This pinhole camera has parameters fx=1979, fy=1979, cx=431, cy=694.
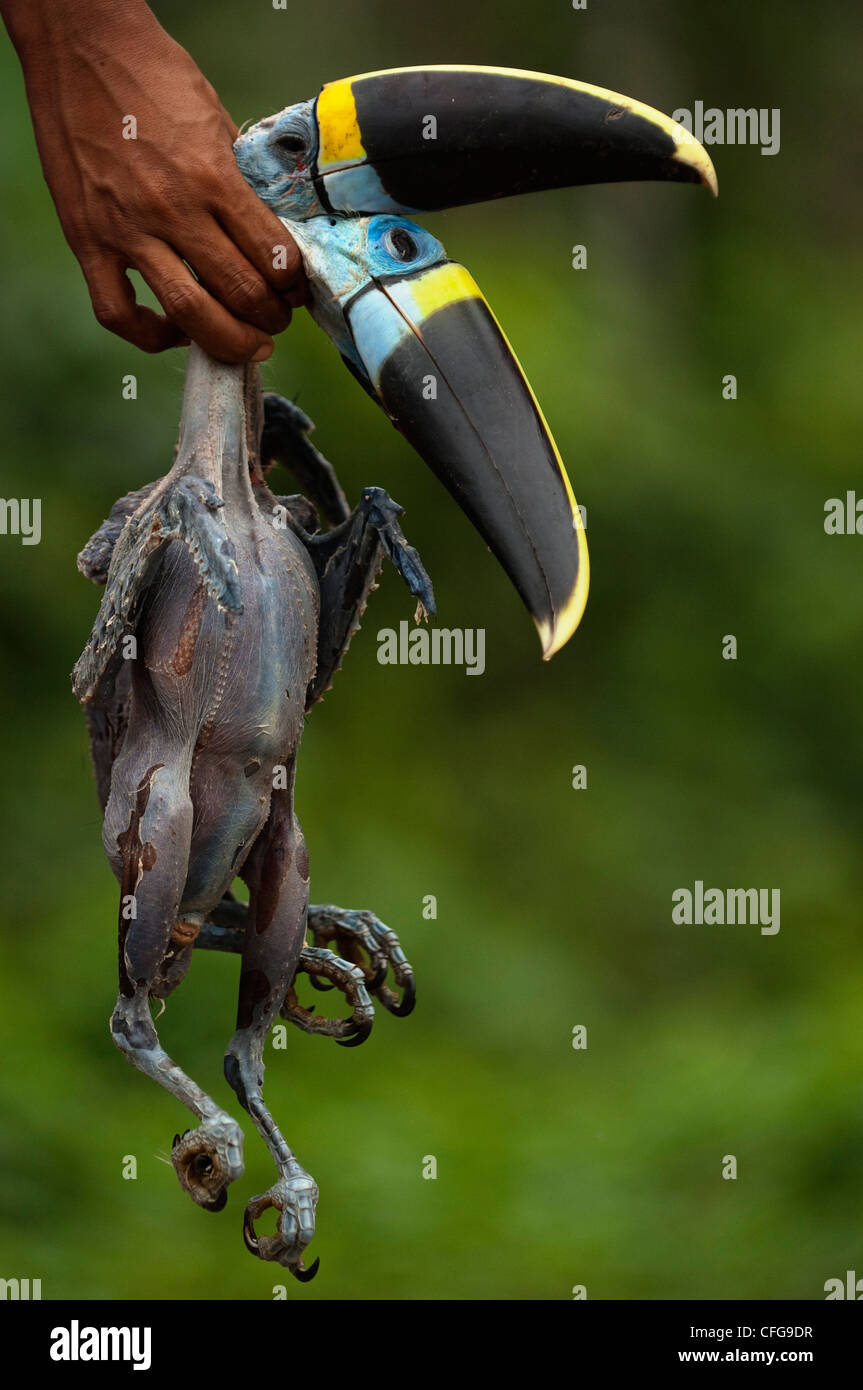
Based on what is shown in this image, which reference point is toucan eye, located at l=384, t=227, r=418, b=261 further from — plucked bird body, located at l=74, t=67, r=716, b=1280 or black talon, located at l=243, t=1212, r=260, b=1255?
black talon, located at l=243, t=1212, r=260, b=1255

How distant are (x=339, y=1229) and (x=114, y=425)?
2060mm

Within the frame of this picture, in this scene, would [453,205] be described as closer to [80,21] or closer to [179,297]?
[179,297]

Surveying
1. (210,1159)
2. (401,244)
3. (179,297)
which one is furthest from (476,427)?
(210,1159)

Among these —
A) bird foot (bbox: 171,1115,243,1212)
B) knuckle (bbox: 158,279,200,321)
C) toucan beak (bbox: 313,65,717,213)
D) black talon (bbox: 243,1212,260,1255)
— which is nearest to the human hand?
knuckle (bbox: 158,279,200,321)

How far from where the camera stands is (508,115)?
2.02 metres

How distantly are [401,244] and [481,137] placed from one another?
151 millimetres

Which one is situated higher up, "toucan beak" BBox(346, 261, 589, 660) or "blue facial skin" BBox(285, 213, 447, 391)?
"blue facial skin" BBox(285, 213, 447, 391)

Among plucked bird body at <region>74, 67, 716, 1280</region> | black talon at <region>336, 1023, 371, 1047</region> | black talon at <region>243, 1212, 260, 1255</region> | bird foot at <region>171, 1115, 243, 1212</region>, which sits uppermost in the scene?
plucked bird body at <region>74, 67, 716, 1280</region>

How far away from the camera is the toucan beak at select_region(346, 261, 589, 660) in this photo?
2.07m

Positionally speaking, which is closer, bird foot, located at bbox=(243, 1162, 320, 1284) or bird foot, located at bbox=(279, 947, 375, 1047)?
bird foot, located at bbox=(243, 1162, 320, 1284)

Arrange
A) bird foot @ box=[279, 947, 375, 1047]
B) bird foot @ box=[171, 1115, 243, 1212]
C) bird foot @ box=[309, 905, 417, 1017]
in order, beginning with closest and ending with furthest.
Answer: bird foot @ box=[171, 1115, 243, 1212] < bird foot @ box=[279, 947, 375, 1047] < bird foot @ box=[309, 905, 417, 1017]

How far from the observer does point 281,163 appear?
2107 mm

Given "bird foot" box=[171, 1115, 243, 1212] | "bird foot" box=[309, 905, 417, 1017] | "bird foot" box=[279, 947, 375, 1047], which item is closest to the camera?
"bird foot" box=[171, 1115, 243, 1212]

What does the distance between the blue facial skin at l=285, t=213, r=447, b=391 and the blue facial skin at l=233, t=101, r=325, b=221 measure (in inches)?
0.9
